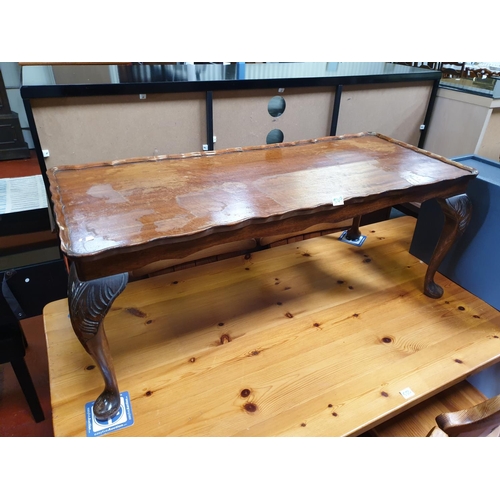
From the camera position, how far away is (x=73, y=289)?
90 cm

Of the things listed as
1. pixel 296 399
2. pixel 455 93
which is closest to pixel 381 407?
pixel 296 399

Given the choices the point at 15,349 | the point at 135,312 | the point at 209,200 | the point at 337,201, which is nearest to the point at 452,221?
the point at 337,201

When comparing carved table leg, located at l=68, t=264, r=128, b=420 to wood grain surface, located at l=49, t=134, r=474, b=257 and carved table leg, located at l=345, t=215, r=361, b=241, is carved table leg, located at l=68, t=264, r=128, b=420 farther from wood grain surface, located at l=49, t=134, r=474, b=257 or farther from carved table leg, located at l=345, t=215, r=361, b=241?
carved table leg, located at l=345, t=215, r=361, b=241

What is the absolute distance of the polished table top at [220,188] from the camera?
943 millimetres

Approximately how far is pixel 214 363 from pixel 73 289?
0.53 metres

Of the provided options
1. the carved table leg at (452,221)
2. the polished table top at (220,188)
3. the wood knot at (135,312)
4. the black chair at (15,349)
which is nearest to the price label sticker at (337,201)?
the polished table top at (220,188)

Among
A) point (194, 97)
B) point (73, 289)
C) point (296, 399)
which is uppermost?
point (194, 97)

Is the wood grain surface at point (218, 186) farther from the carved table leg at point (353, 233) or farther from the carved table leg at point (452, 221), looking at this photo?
the carved table leg at point (353, 233)

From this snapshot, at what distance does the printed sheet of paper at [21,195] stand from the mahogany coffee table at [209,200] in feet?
2.05

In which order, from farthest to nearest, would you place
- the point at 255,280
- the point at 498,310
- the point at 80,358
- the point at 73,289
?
the point at 255,280 < the point at 498,310 < the point at 80,358 < the point at 73,289

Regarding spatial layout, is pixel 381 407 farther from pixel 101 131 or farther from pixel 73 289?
pixel 101 131

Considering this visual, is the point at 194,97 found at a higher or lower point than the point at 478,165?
higher

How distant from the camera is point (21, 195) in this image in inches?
73.0

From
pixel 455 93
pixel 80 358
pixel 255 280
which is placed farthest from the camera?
pixel 455 93
